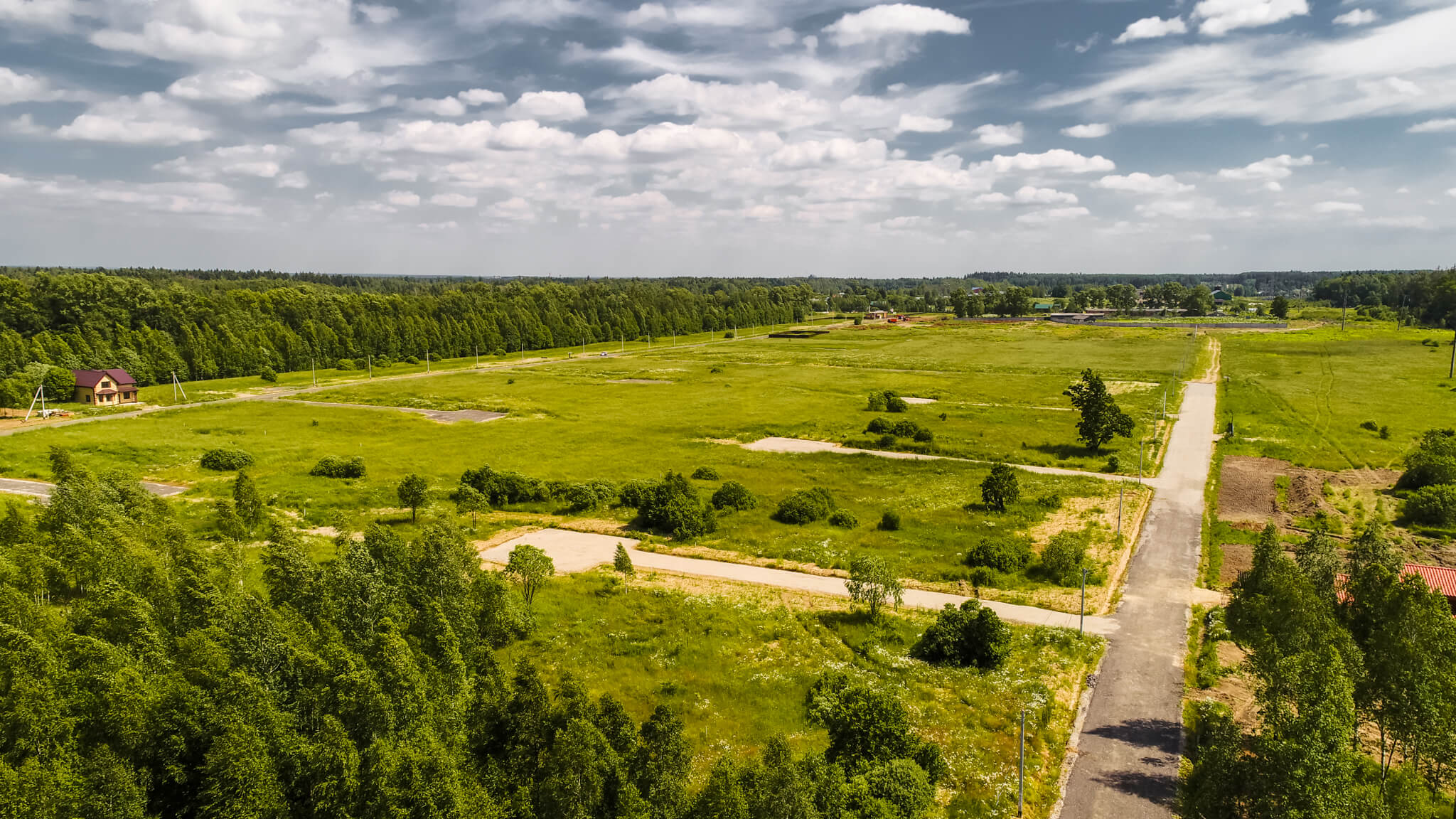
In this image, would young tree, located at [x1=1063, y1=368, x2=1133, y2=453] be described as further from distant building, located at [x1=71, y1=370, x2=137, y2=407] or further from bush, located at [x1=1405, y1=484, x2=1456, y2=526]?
distant building, located at [x1=71, y1=370, x2=137, y2=407]

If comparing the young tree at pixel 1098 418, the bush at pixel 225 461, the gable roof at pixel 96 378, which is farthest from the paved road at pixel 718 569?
the gable roof at pixel 96 378

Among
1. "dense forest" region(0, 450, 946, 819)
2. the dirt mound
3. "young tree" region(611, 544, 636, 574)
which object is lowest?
"young tree" region(611, 544, 636, 574)

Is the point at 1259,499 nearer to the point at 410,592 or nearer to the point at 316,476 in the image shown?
the point at 410,592

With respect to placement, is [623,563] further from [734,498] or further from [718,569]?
[734,498]

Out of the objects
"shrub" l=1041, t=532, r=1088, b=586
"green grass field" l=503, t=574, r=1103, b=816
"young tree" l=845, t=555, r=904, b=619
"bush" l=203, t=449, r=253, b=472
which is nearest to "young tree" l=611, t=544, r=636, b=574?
"green grass field" l=503, t=574, r=1103, b=816

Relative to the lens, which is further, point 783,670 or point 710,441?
point 710,441

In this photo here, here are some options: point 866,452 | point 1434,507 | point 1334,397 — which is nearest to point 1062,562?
point 1434,507
